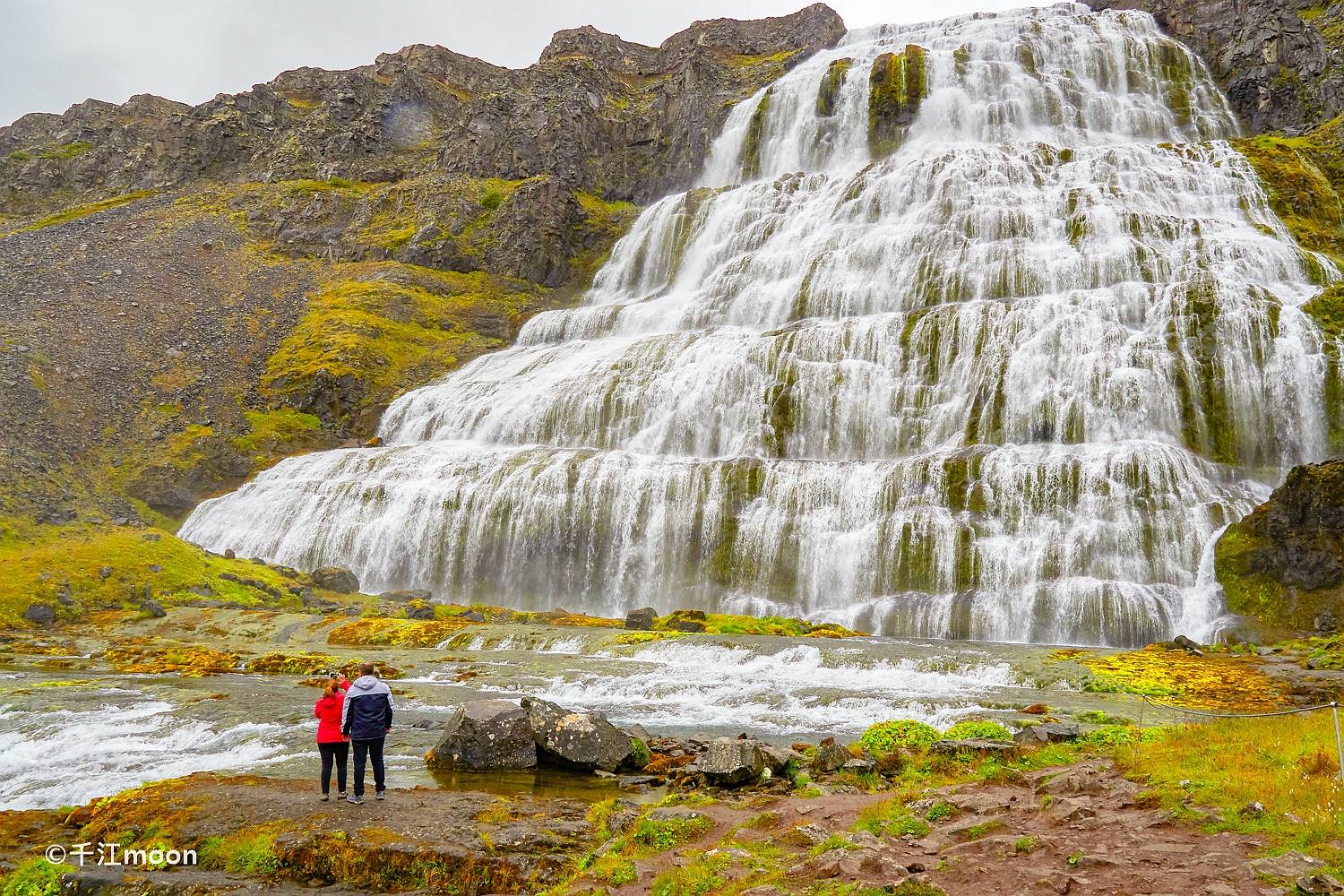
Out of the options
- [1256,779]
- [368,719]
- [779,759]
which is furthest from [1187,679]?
[368,719]

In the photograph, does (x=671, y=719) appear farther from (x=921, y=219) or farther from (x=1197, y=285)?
(x=921, y=219)

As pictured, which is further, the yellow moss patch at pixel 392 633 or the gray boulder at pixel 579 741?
the yellow moss patch at pixel 392 633

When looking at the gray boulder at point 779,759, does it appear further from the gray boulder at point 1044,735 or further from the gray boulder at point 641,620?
the gray boulder at point 641,620

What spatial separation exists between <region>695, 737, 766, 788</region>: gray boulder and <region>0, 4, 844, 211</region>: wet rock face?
9215cm

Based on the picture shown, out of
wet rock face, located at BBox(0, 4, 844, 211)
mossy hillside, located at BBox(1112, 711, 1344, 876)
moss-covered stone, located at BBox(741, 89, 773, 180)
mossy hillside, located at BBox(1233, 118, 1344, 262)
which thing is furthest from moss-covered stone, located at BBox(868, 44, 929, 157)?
mossy hillside, located at BBox(1112, 711, 1344, 876)

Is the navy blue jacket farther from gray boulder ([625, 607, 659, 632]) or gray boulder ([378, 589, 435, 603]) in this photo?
gray boulder ([378, 589, 435, 603])

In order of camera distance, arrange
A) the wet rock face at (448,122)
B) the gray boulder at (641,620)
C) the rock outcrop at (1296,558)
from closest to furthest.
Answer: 1. the rock outcrop at (1296,558)
2. the gray boulder at (641,620)
3. the wet rock face at (448,122)

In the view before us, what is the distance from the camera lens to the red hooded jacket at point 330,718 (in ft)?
42.2

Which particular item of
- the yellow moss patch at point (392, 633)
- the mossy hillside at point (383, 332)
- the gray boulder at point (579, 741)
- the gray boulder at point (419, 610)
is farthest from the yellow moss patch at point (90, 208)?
the gray boulder at point (579, 741)

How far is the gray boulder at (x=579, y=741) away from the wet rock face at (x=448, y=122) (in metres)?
90.9

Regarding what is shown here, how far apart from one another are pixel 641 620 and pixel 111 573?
79.6ft

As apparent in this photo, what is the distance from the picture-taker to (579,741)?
15.6 meters

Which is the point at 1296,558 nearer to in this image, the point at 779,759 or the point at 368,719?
the point at 779,759

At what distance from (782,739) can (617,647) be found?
1219 cm
